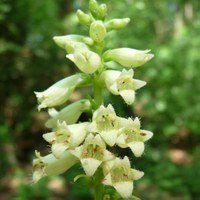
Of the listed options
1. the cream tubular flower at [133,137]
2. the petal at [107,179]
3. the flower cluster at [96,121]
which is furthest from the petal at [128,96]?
the petal at [107,179]

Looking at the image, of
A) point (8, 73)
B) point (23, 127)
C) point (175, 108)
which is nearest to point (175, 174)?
point (175, 108)

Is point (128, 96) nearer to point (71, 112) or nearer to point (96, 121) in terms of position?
point (96, 121)

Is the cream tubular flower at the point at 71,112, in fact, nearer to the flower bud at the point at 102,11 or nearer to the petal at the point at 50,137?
the petal at the point at 50,137

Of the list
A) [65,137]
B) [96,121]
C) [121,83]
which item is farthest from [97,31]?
[65,137]

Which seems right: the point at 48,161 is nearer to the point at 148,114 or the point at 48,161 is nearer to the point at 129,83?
the point at 129,83

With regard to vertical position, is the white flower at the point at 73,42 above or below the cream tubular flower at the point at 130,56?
above

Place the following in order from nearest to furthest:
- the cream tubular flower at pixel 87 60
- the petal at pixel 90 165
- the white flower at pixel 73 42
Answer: the petal at pixel 90 165 < the cream tubular flower at pixel 87 60 < the white flower at pixel 73 42
